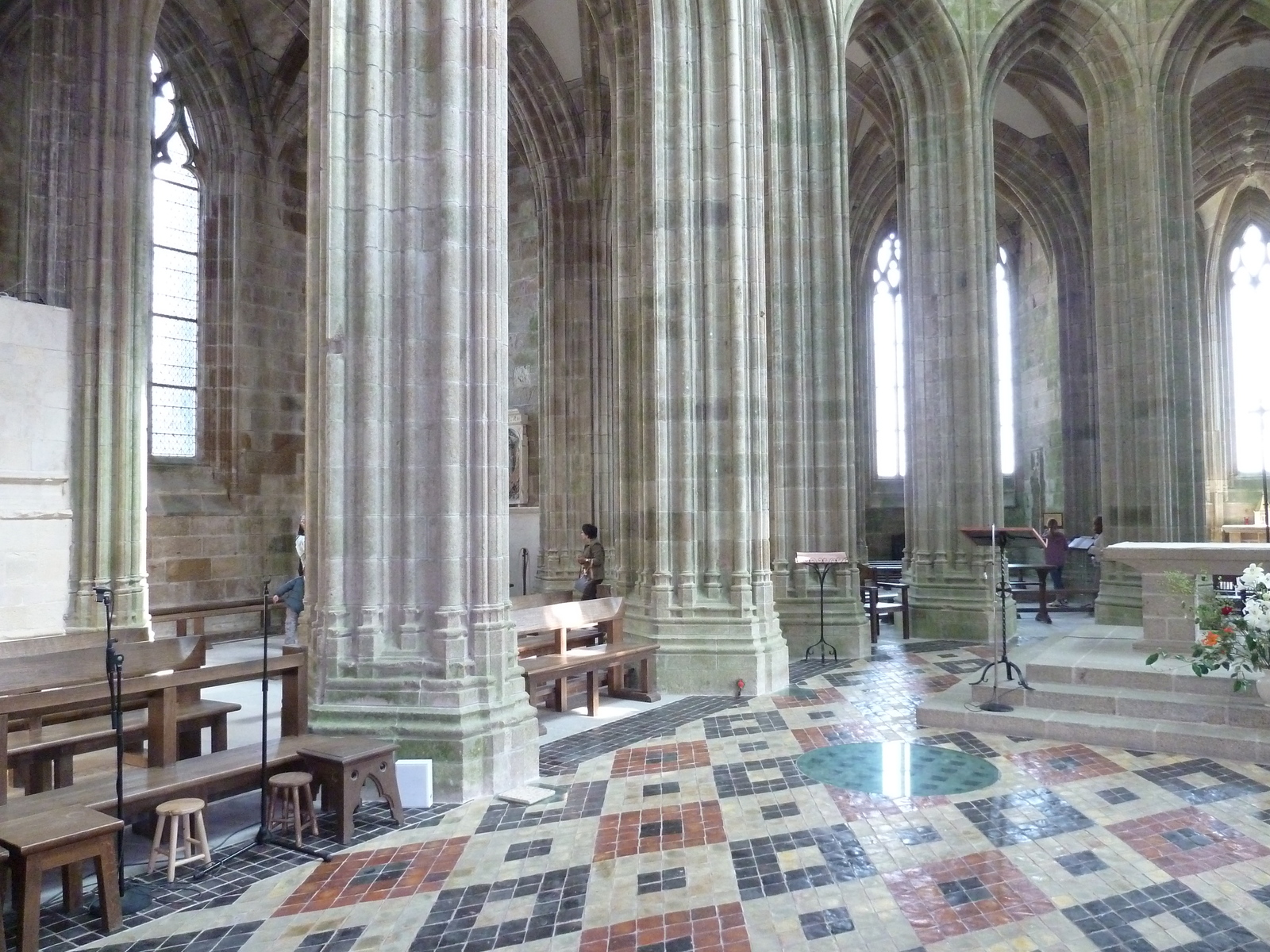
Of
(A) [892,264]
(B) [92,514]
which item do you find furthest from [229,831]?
(A) [892,264]

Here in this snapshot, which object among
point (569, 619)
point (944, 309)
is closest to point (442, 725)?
point (569, 619)

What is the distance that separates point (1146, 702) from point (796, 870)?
15.0 feet

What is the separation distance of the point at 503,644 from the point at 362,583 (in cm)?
106

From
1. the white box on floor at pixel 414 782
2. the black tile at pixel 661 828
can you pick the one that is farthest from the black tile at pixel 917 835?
the white box on floor at pixel 414 782

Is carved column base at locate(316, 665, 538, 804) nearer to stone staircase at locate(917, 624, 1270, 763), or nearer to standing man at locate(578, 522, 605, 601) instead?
stone staircase at locate(917, 624, 1270, 763)

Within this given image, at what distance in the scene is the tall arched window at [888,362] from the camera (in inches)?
1051

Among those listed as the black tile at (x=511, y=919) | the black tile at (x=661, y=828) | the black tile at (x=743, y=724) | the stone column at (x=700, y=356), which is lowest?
the black tile at (x=743, y=724)

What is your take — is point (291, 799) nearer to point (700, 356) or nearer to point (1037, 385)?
point (700, 356)

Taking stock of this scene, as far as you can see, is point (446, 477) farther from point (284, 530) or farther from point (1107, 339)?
point (1107, 339)

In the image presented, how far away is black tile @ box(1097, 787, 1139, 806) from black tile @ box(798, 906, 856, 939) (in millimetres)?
2640

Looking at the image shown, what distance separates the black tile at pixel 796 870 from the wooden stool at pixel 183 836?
9.20 ft

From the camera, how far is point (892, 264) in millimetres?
27000

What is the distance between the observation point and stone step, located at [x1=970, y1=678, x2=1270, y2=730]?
24.3ft

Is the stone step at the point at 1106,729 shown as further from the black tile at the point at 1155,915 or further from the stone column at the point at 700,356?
the black tile at the point at 1155,915
